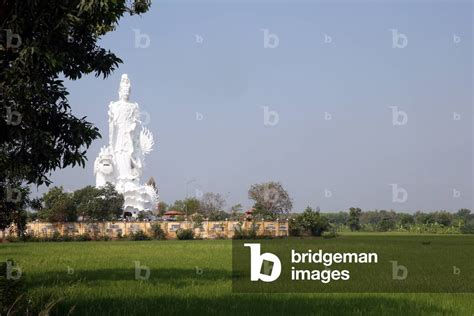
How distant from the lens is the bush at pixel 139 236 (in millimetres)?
65375

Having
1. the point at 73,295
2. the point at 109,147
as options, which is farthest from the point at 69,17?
the point at 109,147

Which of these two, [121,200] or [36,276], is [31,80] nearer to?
[36,276]

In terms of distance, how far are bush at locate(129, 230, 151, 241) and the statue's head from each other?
26.0 metres

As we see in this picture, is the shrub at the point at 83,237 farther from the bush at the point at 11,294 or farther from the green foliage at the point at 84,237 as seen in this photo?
the bush at the point at 11,294

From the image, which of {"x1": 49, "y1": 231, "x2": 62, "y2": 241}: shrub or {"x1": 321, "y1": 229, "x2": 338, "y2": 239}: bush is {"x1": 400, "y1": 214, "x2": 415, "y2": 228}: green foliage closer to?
{"x1": 321, "y1": 229, "x2": 338, "y2": 239}: bush

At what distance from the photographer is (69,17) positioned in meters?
10.2

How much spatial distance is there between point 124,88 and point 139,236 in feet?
88.2

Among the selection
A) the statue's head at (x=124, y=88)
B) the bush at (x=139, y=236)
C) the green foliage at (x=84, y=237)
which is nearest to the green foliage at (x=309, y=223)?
the bush at (x=139, y=236)

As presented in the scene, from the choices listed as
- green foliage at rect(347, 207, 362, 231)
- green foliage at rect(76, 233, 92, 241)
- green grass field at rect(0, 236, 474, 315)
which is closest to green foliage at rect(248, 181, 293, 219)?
green foliage at rect(347, 207, 362, 231)

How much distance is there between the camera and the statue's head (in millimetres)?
86312

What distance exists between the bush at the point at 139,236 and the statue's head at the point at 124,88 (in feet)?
85.4

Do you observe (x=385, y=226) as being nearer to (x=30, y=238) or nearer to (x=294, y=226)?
(x=294, y=226)

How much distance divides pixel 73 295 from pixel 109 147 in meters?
74.2

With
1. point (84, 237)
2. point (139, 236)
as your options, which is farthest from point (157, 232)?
point (84, 237)
